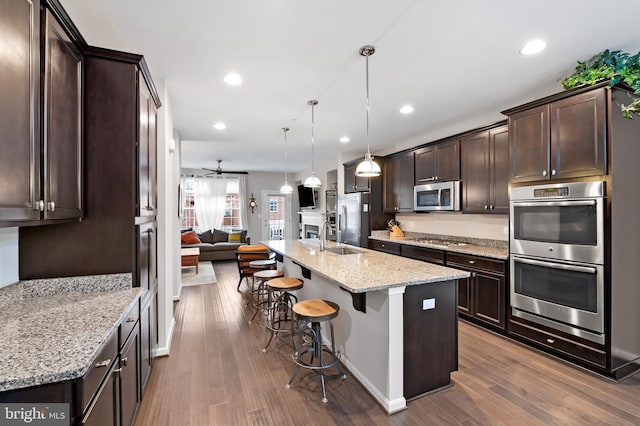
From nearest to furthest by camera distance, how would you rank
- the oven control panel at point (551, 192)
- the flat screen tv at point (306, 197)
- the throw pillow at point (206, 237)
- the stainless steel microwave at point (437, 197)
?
the oven control panel at point (551, 192) → the stainless steel microwave at point (437, 197) → the throw pillow at point (206, 237) → the flat screen tv at point (306, 197)

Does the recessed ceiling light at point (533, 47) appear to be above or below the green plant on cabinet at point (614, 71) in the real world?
above

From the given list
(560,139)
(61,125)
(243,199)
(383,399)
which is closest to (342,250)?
(383,399)

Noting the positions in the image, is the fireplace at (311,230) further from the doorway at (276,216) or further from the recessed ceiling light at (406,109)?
the recessed ceiling light at (406,109)

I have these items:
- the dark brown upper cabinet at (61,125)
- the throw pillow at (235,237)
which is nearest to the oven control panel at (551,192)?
the dark brown upper cabinet at (61,125)

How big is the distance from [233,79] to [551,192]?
309 cm

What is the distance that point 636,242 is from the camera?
2500 millimetres

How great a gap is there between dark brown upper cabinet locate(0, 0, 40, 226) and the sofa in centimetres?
654

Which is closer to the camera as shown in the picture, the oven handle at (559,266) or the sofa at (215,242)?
the oven handle at (559,266)

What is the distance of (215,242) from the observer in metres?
8.53

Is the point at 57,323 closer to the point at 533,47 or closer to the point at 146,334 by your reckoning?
the point at 146,334

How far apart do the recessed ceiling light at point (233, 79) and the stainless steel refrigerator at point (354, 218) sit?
314 centimetres

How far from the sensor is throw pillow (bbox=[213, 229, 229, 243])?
8.55 meters

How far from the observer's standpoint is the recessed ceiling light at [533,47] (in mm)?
2240

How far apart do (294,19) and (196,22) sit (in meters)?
0.66
